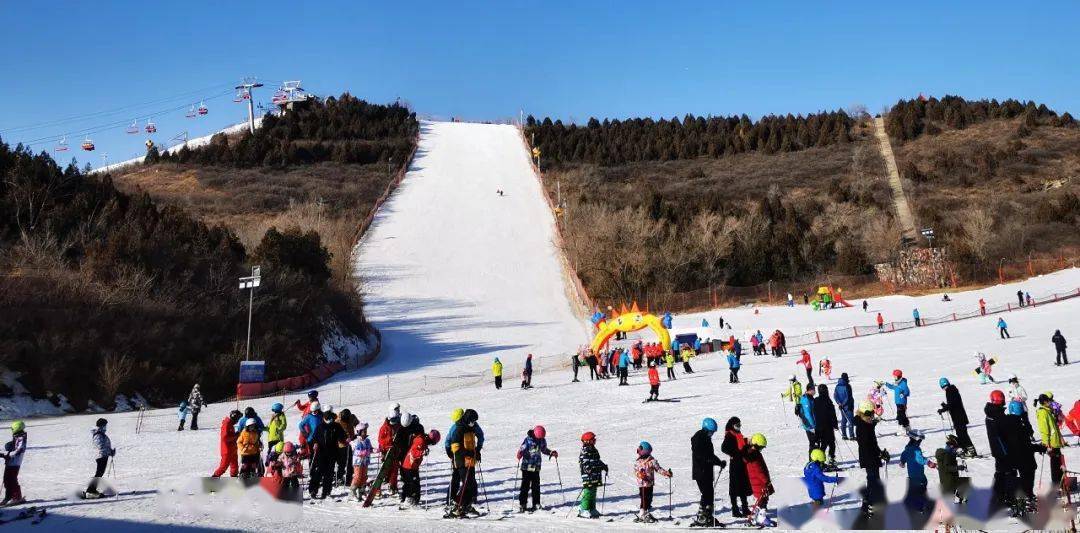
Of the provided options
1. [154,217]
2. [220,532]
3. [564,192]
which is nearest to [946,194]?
[564,192]

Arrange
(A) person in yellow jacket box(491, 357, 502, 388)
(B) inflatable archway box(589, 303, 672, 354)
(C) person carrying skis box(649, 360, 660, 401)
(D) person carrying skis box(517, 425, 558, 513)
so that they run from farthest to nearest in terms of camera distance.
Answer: (B) inflatable archway box(589, 303, 672, 354) < (A) person in yellow jacket box(491, 357, 502, 388) < (C) person carrying skis box(649, 360, 660, 401) < (D) person carrying skis box(517, 425, 558, 513)

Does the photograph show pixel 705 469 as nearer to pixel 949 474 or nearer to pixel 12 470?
pixel 949 474

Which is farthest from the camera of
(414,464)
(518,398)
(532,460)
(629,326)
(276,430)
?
(629,326)

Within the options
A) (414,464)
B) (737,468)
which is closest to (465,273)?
(414,464)

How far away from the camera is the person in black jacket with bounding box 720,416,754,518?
26.5 feet

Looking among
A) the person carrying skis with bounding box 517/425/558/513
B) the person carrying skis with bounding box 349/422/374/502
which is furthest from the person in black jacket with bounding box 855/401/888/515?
the person carrying skis with bounding box 349/422/374/502

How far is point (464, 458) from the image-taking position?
8.90 meters

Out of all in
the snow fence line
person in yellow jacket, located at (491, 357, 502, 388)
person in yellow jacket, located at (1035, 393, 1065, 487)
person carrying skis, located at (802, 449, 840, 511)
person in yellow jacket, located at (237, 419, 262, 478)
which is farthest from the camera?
the snow fence line

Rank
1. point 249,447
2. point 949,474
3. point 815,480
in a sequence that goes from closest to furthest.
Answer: point 949,474 < point 815,480 < point 249,447

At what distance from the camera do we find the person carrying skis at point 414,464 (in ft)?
30.0

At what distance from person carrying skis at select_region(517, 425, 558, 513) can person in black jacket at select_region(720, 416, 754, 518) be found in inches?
72.4

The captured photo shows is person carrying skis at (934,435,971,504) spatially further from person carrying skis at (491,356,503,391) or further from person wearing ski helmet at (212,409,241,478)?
person carrying skis at (491,356,503,391)

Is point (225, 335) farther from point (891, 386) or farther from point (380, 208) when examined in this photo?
point (380, 208)

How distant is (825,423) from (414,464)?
5.07 metres
